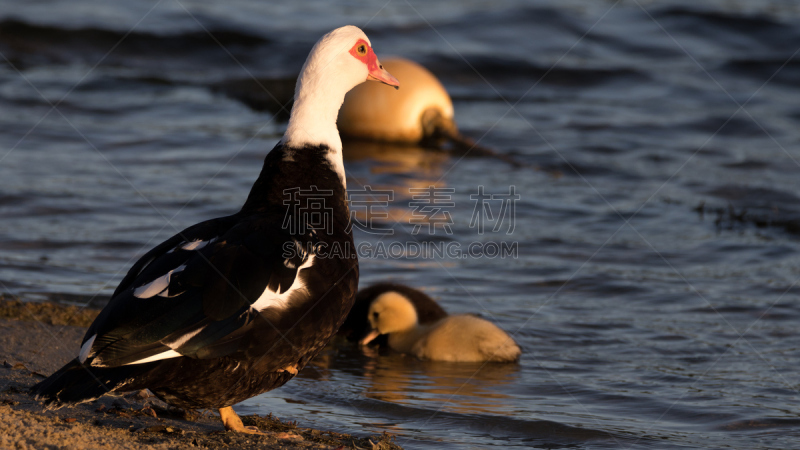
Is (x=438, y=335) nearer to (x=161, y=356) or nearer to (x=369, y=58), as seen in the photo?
(x=369, y=58)

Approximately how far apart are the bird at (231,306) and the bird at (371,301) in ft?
6.38

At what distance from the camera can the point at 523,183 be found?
365 inches

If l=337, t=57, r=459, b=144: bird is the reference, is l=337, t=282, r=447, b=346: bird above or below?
below

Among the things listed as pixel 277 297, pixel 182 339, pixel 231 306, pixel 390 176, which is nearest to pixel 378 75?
pixel 277 297

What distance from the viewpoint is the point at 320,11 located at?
1886 centimetres

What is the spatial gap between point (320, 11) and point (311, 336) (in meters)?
16.3

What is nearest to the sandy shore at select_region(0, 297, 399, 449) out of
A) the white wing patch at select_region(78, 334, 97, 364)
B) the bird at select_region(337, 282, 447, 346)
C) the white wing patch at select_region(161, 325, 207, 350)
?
the white wing patch at select_region(78, 334, 97, 364)

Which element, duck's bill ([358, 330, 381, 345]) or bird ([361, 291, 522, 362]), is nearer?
bird ([361, 291, 522, 362])

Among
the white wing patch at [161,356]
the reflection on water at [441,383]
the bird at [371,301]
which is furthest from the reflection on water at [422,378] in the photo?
the white wing patch at [161,356]

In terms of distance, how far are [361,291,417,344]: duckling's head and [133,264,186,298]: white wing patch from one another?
2.49m

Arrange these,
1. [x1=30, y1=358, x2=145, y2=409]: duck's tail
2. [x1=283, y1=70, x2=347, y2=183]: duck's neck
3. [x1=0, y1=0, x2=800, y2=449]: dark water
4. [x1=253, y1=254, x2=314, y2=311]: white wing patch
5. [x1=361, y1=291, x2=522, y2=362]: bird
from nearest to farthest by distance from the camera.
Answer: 1. [x1=30, y1=358, x2=145, y2=409]: duck's tail
2. [x1=253, y1=254, x2=314, y2=311]: white wing patch
3. [x1=283, y1=70, x2=347, y2=183]: duck's neck
4. [x1=0, y1=0, x2=800, y2=449]: dark water
5. [x1=361, y1=291, x2=522, y2=362]: bird

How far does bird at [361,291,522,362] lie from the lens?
17.1 ft

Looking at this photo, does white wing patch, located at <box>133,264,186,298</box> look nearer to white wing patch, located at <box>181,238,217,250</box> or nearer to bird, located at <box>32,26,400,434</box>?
bird, located at <box>32,26,400,434</box>

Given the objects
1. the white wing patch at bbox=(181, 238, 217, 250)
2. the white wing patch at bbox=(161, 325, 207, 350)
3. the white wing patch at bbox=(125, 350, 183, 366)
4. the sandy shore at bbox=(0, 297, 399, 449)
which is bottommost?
the sandy shore at bbox=(0, 297, 399, 449)
